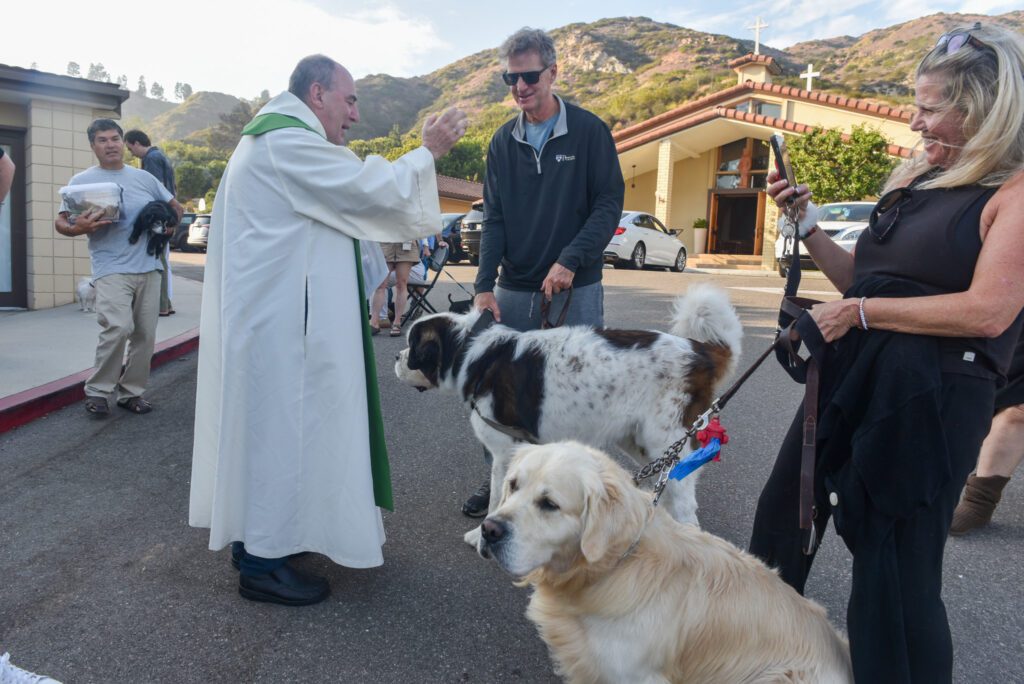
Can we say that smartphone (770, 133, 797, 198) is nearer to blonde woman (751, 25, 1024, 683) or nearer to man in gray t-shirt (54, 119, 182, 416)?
blonde woman (751, 25, 1024, 683)

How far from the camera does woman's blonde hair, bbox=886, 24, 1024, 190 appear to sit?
1826 mm

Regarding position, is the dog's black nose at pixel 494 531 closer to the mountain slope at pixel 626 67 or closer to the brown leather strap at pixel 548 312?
the brown leather strap at pixel 548 312

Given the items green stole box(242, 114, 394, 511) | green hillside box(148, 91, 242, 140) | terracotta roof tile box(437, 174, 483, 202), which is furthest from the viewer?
green hillside box(148, 91, 242, 140)

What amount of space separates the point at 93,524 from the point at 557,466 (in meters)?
3.02

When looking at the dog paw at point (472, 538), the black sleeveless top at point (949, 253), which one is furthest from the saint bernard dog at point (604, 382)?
the black sleeveless top at point (949, 253)

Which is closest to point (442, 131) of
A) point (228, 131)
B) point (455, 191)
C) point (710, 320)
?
point (710, 320)

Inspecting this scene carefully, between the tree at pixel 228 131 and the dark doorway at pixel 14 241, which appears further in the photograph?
the tree at pixel 228 131

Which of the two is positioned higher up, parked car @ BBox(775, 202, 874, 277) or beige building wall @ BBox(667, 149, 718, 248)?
beige building wall @ BBox(667, 149, 718, 248)

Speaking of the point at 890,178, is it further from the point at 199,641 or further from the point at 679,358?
the point at 199,641

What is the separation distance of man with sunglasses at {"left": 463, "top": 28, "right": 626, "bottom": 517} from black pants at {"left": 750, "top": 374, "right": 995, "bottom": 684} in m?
2.10

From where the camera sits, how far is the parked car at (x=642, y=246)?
67.0ft

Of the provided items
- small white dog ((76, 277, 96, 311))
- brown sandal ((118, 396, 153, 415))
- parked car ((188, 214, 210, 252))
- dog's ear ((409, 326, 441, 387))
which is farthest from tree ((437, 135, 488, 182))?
dog's ear ((409, 326, 441, 387))

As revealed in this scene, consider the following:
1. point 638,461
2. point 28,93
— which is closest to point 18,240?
point 28,93

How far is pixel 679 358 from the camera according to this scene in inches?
139
